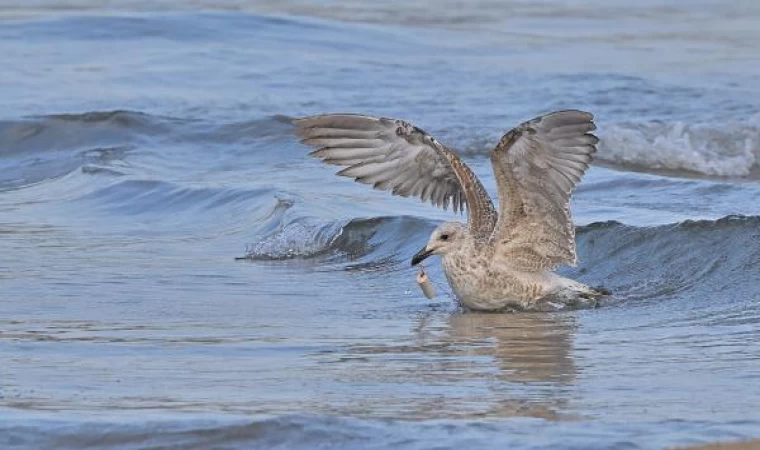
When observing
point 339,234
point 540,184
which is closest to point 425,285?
point 540,184

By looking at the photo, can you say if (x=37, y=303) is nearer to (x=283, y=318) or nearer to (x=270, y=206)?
(x=283, y=318)

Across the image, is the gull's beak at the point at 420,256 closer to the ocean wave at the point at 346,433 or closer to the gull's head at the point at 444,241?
the gull's head at the point at 444,241

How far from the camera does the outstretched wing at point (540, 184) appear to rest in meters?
8.58

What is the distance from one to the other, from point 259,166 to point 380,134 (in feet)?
15.5

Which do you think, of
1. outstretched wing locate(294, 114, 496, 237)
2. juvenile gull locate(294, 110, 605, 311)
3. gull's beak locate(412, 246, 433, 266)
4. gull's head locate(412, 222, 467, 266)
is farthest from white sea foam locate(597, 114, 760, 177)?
gull's beak locate(412, 246, 433, 266)

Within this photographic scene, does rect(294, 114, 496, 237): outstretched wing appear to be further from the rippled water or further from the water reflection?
the water reflection

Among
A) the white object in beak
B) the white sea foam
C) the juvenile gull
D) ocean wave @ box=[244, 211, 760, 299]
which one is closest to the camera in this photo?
the juvenile gull

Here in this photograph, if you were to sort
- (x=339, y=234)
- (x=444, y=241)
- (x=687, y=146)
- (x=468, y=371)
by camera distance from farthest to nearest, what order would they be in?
(x=687, y=146)
(x=339, y=234)
(x=444, y=241)
(x=468, y=371)

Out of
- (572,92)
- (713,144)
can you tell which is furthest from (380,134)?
(572,92)

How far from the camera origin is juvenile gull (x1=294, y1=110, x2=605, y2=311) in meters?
8.70

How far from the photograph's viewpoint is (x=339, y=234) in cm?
1066

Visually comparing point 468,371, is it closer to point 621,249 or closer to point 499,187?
point 499,187

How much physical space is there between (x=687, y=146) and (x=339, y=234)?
4.73 m

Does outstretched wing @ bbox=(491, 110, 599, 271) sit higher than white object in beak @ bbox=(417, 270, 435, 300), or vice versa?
outstretched wing @ bbox=(491, 110, 599, 271)
